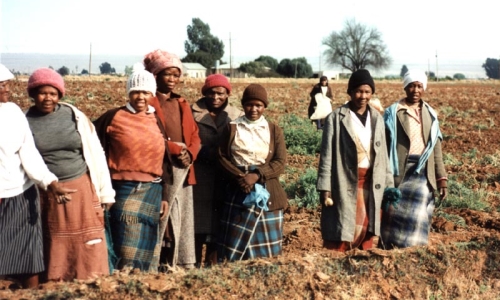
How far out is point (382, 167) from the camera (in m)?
4.69

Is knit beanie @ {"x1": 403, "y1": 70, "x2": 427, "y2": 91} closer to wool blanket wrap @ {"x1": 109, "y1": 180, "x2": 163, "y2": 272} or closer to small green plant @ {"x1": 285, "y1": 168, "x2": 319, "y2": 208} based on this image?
wool blanket wrap @ {"x1": 109, "y1": 180, "x2": 163, "y2": 272}

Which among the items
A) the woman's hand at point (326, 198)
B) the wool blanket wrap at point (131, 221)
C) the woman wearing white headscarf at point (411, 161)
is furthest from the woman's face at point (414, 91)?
the wool blanket wrap at point (131, 221)

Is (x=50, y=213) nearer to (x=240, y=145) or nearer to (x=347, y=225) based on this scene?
(x=240, y=145)

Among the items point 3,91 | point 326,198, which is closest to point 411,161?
point 326,198

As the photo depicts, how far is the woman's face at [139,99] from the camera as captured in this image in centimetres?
418

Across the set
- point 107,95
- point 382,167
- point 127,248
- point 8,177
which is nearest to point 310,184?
point 382,167

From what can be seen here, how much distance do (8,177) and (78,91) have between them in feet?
76.7

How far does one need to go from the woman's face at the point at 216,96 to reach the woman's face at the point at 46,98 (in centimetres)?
124

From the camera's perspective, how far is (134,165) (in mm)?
4172

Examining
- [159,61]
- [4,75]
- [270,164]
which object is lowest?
[270,164]

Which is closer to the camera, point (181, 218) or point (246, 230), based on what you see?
point (246, 230)

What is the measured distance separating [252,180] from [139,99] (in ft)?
3.08

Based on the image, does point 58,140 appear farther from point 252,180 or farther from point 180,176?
point 252,180

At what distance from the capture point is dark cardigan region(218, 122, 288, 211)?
4.48 meters
